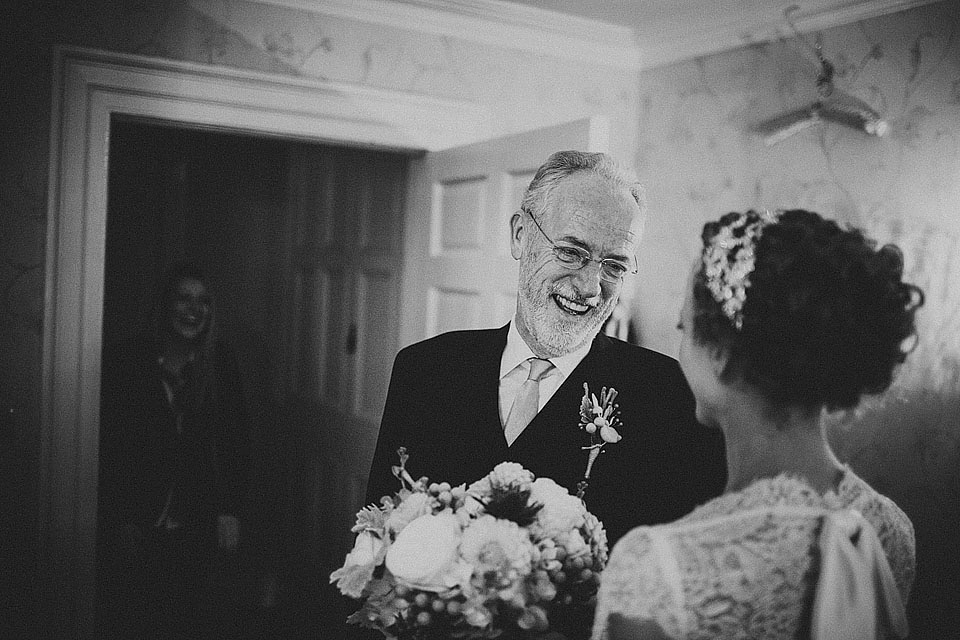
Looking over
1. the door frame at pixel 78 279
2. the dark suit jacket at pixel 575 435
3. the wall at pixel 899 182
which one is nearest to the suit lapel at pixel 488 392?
the dark suit jacket at pixel 575 435

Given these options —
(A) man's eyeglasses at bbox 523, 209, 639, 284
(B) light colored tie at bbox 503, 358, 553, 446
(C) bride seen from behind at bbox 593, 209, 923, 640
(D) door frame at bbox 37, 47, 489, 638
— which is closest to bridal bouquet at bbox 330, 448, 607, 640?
(C) bride seen from behind at bbox 593, 209, 923, 640

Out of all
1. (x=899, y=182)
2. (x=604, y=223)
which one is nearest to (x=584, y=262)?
(x=604, y=223)

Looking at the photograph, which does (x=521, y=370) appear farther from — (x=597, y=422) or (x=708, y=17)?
(x=708, y=17)

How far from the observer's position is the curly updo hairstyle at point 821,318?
44.8 inches

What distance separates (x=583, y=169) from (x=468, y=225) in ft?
4.06

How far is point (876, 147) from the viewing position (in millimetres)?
2893

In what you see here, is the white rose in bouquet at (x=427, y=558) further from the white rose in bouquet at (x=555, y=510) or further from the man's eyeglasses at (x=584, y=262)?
the man's eyeglasses at (x=584, y=262)

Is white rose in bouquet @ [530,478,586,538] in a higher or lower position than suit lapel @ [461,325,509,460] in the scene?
lower

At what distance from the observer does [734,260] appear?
1217 millimetres

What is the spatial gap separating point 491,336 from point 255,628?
2.53 m

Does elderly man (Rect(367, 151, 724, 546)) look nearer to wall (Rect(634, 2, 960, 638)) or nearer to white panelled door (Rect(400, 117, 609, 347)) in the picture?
white panelled door (Rect(400, 117, 609, 347))

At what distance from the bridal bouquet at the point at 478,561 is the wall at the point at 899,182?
1.88 metres

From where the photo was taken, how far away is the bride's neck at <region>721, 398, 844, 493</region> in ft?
3.84

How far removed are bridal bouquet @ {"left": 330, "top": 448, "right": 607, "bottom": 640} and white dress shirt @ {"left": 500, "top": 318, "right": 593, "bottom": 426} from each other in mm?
537
